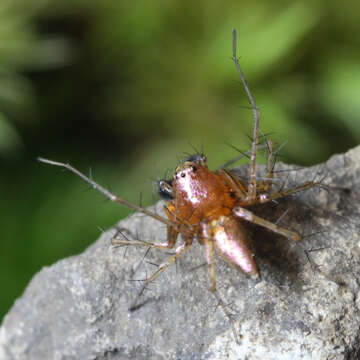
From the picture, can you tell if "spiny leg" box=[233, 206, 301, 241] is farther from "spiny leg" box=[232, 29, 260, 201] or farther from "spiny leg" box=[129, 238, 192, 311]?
"spiny leg" box=[129, 238, 192, 311]

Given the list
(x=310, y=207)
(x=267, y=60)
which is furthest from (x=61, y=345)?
(x=267, y=60)

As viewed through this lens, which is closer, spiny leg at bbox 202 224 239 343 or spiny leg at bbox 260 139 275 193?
spiny leg at bbox 202 224 239 343

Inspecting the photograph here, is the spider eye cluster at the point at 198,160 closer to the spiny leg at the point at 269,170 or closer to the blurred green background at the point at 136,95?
the spiny leg at the point at 269,170

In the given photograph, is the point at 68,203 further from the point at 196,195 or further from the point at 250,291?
the point at 250,291

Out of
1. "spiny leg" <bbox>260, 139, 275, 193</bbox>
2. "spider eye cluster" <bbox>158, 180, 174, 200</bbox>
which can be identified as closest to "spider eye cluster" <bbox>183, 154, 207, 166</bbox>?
"spider eye cluster" <bbox>158, 180, 174, 200</bbox>

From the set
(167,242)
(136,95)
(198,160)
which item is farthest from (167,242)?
(136,95)

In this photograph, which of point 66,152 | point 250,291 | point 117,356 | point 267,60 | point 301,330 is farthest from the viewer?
point 66,152

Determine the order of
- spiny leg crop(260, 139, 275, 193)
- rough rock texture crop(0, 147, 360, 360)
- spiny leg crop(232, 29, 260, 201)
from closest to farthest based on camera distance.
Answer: rough rock texture crop(0, 147, 360, 360) → spiny leg crop(232, 29, 260, 201) → spiny leg crop(260, 139, 275, 193)
